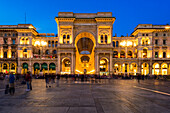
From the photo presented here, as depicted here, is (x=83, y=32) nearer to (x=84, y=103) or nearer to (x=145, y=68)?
(x=145, y=68)

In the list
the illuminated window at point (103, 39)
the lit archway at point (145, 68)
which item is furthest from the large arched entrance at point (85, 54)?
the lit archway at point (145, 68)

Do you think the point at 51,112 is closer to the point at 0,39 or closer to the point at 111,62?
the point at 111,62

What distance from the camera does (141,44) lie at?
5238 cm

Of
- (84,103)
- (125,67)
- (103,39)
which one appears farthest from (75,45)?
(84,103)

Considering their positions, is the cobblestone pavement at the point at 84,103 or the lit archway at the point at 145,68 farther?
the lit archway at the point at 145,68

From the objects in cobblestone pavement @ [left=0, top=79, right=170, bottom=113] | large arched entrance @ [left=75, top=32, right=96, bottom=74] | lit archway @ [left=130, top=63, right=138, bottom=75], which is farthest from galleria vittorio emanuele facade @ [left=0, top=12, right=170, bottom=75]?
cobblestone pavement @ [left=0, top=79, right=170, bottom=113]

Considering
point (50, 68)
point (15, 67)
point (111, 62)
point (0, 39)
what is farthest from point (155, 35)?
point (0, 39)

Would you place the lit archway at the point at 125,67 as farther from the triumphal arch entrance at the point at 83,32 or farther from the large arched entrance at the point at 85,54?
the large arched entrance at the point at 85,54

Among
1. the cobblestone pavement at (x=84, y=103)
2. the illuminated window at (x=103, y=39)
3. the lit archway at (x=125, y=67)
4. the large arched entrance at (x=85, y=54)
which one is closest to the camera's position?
the cobblestone pavement at (x=84, y=103)

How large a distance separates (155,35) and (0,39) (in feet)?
212

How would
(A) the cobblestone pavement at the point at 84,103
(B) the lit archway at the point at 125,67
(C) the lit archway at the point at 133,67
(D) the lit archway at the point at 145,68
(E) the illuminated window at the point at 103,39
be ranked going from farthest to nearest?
(C) the lit archway at the point at 133,67
(B) the lit archway at the point at 125,67
(D) the lit archway at the point at 145,68
(E) the illuminated window at the point at 103,39
(A) the cobblestone pavement at the point at 84,103

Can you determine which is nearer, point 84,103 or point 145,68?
point 84,103

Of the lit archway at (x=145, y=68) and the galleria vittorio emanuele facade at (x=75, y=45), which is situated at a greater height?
the galleria vittorio emanuele facade at (x=75, y=45)

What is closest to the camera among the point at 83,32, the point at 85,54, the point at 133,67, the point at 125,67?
the point at 83,32
